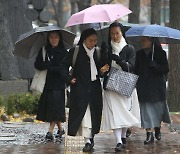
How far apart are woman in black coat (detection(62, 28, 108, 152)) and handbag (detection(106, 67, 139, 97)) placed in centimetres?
25

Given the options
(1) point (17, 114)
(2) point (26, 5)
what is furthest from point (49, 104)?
(2) point (26, 5)

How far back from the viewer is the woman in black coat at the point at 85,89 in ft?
30.3

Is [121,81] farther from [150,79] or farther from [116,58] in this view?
[150,79]

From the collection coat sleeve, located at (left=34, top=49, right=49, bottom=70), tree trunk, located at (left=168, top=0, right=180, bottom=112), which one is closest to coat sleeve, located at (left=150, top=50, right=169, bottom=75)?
coat sleeve, located at (left=34, top=49, right=49, bottom=70)

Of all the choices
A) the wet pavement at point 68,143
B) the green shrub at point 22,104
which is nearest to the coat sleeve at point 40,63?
the wet pavement at point 68,143

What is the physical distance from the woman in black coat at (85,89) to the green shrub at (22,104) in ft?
12.7

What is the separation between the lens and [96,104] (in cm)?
938

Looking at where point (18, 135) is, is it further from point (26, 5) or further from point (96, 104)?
point (26, 5)

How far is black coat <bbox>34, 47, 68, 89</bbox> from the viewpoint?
33.5 ft

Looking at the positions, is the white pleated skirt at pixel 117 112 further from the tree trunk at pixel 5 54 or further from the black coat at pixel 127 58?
the tree trunk at pixel 5 54

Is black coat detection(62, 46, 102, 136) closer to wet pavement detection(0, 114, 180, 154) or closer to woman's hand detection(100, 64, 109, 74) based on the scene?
woman's hand detection(100, 64, 109, 74)

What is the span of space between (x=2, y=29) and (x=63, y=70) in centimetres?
642

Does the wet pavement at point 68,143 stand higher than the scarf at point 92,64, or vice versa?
the scarf at point 92,64

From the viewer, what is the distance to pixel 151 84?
10.0 m
